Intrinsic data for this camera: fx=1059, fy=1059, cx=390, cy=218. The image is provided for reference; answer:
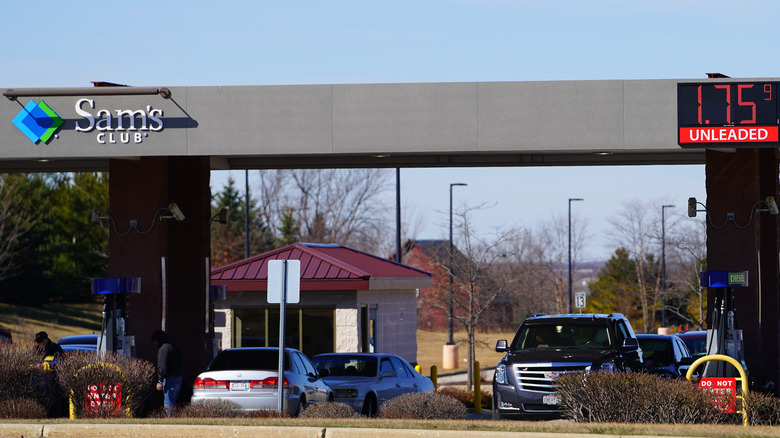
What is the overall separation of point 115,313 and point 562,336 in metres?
7.69

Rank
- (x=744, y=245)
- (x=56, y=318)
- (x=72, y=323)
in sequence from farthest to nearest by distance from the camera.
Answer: (x=56, y=318)
(x=72, y=323)
(x=744, y=245)

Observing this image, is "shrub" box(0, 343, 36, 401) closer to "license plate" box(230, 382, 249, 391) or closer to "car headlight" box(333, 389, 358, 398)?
"license plate" box(230, 382, 249, 391)

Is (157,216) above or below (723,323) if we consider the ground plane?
above

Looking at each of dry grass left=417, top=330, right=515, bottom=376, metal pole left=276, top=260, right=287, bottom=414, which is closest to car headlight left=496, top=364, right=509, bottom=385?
metal pole left=276, top=260, right=287, bottom=414

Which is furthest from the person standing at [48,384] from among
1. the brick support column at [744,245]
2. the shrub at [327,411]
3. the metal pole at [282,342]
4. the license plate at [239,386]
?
the brick support column at [744,245]

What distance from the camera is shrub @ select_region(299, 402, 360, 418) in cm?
1559

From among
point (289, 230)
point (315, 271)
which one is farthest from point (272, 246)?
point (315, 271)

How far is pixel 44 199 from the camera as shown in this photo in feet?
192

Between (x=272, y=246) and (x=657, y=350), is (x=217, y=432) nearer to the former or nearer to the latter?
(x=657, y=350)

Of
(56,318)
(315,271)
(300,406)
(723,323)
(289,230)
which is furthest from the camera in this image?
(289,230)

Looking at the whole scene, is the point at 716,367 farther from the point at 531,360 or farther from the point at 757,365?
the point at 531,360

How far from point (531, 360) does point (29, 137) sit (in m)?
9.62

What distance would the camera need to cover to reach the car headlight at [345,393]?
1853 cm

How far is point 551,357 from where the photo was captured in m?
16.5
